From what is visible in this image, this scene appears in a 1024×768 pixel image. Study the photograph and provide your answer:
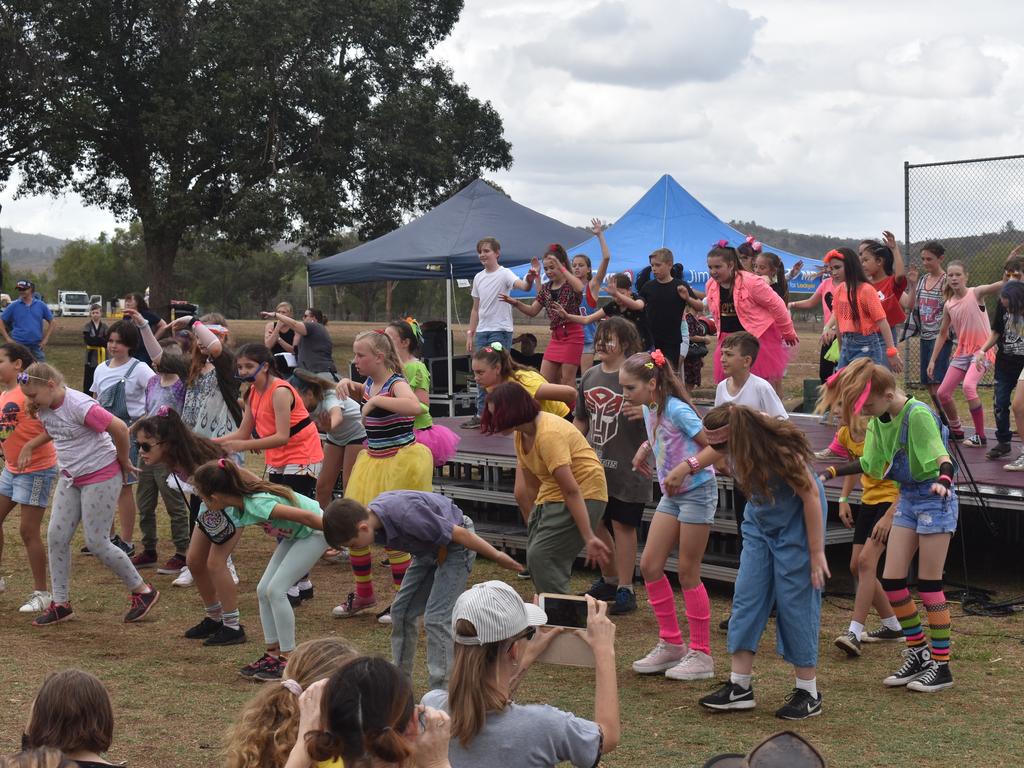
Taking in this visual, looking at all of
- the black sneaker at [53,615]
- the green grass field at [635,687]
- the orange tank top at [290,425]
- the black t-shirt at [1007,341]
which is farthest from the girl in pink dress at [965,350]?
the black sneaker at [53,615]

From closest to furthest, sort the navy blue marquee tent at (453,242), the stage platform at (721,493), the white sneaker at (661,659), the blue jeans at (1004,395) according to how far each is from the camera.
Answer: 1. the white sneaker at (661,659)
2. the stage platform at (721,493)
3. the blue jeans at (1004,395)
4. the navy blue marquee tent at (453,242)

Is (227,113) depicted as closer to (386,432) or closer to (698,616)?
(386,432)

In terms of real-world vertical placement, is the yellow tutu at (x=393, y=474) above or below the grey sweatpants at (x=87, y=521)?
above

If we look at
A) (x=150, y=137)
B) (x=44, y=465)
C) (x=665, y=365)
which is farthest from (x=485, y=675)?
(x=150, y=137)

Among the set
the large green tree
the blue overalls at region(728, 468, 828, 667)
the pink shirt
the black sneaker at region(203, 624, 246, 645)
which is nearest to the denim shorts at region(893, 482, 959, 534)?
the blue overalls at region(728, 468, 828, 667)

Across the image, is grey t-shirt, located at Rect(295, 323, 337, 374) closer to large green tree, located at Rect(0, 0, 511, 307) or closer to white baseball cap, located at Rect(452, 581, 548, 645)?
white baseball cap, located at Rect(452, 581, 548, 645)

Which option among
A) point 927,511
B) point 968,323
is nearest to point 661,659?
point 927,511

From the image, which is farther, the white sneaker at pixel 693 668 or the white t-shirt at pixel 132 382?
the white t-shirt at pixel 132 382

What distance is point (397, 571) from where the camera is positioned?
293 inches

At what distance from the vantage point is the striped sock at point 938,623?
6039 mm

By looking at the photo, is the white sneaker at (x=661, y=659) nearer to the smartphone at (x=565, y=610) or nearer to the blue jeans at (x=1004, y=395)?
the smartphone at (x=565, y=610)

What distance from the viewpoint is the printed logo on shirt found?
743 cm

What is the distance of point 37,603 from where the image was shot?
7.96 meters

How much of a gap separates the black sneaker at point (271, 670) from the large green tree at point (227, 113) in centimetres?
2567
